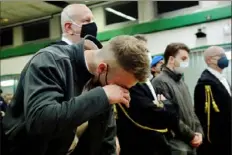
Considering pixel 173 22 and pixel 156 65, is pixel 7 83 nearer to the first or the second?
pixel 173 22

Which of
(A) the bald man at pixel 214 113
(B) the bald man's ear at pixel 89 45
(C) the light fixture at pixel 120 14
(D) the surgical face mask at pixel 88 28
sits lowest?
(A) the bald man at pixel 214 113

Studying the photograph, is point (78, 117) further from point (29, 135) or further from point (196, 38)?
point (196, 38)

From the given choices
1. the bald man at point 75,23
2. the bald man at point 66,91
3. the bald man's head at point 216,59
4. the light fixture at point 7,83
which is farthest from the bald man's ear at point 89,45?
the light fixture at point 7,83

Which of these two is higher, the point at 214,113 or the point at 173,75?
the point at 173,75

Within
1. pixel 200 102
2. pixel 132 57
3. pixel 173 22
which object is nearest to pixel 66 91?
pixel 132 57

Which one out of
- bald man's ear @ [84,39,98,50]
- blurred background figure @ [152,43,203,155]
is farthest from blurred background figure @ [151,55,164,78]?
bald man's ear @ [84,39,98,50]

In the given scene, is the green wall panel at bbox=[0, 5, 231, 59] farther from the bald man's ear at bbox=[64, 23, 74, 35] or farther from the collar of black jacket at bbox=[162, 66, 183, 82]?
the bald man's ear at bbox=[64, 23, 74, 35]

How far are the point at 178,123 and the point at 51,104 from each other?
1705mm

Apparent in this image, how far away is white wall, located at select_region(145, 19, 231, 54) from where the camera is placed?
20.1ft

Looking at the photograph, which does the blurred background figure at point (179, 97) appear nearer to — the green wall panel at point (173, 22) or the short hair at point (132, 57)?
the short hair at point (132, 57)

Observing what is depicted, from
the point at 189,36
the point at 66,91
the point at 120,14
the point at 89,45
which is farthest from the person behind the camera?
the point at 120,14

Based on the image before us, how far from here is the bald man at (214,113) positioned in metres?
3.49

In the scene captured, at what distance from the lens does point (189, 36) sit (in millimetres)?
6480

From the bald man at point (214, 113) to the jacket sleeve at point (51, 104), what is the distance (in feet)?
8.08
